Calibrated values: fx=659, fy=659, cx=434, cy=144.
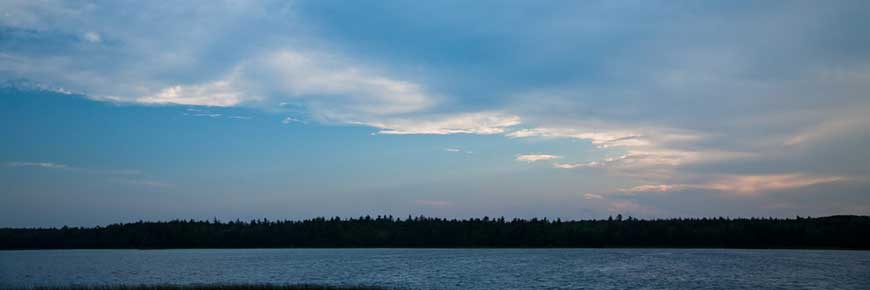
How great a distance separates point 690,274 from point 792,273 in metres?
13.8

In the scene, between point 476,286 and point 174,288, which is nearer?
point 174,288

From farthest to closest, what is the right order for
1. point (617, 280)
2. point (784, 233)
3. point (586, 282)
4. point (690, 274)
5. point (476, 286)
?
point (784, 233)
point (690, 274)
point (617, 280)
point (586, 282)
point (476, 286)

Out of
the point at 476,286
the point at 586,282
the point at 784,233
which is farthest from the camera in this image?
the point at 784,233

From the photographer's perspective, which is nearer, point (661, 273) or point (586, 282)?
point (586, 282)

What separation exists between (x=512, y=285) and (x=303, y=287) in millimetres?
25686

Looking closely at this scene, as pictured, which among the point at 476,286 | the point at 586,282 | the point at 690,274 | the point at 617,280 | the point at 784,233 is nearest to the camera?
the point at 476,286

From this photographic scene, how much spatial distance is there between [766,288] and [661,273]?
2344 centimetres

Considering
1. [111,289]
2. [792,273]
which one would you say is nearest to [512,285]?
[111,289]

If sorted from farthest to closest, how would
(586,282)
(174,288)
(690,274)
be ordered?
(690,274)
(586,282)
(174,288)

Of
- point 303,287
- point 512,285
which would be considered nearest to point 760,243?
point 512,285

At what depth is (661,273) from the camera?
88000 millimetres

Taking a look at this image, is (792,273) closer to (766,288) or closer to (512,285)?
(766,288)

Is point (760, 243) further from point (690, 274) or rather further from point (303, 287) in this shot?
point (303, 287)

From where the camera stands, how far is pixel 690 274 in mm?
86188
